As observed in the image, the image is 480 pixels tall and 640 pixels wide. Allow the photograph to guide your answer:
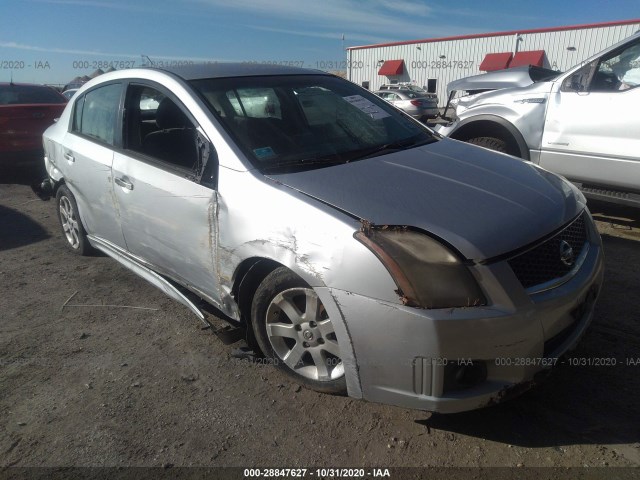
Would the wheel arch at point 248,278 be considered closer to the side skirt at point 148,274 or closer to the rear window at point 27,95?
the side skirt at point 148,274

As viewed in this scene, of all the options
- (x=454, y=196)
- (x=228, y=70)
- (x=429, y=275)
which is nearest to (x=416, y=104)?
(x=228, y=70)

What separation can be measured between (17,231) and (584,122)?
5978 millimetres

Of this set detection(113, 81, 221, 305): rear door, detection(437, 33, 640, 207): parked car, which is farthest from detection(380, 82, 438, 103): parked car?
detection(113, 81, 221, 305): rear door

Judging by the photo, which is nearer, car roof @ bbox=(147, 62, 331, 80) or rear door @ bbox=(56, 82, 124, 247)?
car roof @ bbox=(147, 62, 331, 80)

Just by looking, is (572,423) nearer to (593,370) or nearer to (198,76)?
(593,370)

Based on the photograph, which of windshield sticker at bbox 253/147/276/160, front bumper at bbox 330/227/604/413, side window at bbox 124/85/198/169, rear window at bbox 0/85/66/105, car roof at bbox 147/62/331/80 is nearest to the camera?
front bumper at bbox 330/227/604/413

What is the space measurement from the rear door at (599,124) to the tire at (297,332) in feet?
11.3

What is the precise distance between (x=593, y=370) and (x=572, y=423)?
51 cm

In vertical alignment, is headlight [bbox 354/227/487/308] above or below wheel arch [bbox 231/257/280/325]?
above

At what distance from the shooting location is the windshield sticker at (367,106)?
3490 mm

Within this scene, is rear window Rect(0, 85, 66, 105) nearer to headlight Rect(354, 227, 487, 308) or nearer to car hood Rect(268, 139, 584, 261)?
car hood Rect(268, 139, 584, 261)

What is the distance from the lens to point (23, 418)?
255cm

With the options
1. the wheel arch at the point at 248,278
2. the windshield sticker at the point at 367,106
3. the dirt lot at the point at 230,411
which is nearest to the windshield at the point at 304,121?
the windshield sticker at the point at 367,106

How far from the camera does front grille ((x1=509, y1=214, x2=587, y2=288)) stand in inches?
83.2
